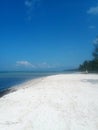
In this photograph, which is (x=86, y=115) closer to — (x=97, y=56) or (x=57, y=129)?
(x=57, y=129)

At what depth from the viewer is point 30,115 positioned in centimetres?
860

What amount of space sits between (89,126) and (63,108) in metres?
2.79

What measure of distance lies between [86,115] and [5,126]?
3.27 m

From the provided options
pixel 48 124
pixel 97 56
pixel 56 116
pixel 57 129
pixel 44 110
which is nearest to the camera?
pixel 57 129

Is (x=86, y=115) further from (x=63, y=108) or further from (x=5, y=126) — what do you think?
(x=5, y=126)

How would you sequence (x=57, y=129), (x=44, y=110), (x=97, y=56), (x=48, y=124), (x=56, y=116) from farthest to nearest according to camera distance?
(x=97, y=56) → (x=44, y=110) → (x=56, y=116) → (x=48, y=124) → (x=57, y=129)

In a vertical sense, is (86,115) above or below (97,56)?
below

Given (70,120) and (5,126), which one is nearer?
(5,126)

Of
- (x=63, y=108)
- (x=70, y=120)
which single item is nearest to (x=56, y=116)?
(x=70, y=120)

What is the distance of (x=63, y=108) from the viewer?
9.81m

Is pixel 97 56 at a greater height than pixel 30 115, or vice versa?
pixel 97 56

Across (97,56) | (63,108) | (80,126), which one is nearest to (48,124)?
(80,126)

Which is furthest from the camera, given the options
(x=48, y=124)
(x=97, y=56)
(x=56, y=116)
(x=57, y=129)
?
(x=97, y=56)

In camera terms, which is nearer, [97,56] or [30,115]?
[30,115]
